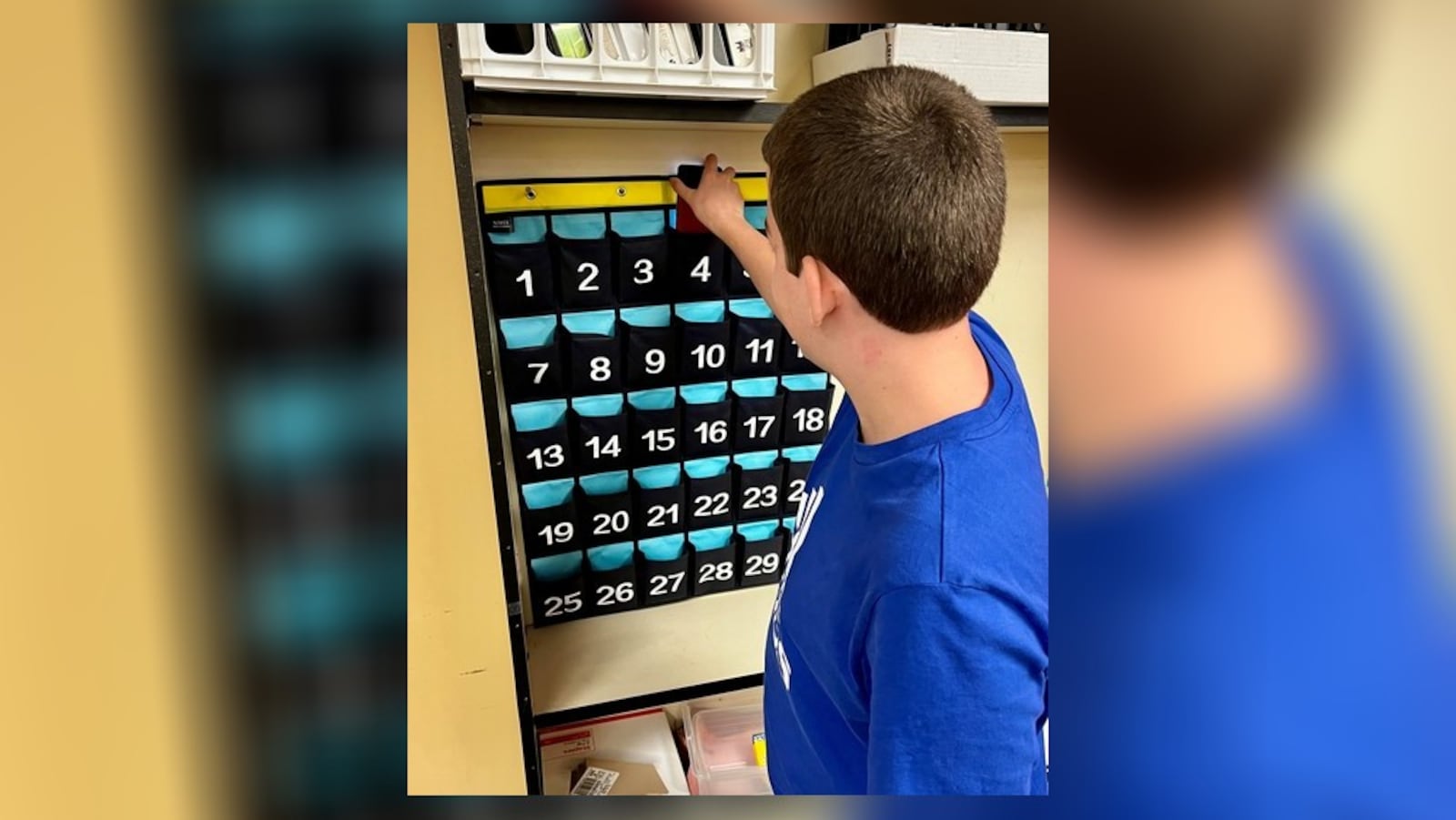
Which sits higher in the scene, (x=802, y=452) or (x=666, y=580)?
(x=802, y=452)

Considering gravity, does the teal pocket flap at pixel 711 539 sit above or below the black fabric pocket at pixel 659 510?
below

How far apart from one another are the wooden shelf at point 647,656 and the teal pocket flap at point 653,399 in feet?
0.75

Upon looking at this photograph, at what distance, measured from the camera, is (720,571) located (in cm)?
106

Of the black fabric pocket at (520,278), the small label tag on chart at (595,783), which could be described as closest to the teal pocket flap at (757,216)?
the black fabric pocket at (520,278)

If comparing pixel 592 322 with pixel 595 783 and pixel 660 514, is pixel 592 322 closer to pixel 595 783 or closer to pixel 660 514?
pixel 660 514

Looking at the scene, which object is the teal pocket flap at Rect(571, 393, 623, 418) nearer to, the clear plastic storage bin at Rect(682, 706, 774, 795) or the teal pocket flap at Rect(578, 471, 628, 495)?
the teal pocket flap at Rect(578, 471, 628, 495)

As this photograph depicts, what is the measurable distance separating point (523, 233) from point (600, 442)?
24cm

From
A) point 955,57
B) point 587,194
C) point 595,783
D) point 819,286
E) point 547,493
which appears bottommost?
point 595,783

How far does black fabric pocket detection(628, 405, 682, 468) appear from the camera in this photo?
1.02 metres

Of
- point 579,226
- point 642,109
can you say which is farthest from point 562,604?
point 642,109

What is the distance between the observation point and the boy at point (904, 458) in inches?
36.3

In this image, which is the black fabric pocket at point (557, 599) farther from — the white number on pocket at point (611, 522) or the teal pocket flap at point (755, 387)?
the teal pocket flap at point (755, 387)

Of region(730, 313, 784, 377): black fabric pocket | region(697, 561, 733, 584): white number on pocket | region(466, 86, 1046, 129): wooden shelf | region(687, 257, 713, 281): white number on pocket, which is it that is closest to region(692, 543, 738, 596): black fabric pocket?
region(697, 561, 733, 584): white number on pocket
